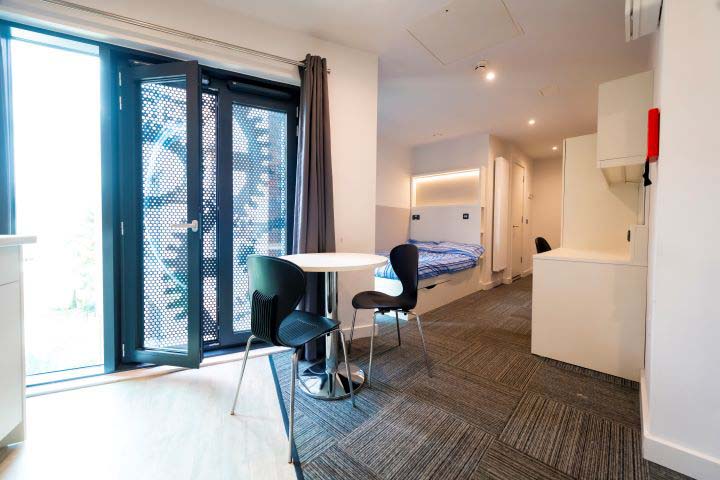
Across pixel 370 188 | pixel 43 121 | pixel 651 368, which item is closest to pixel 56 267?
→ pixel 43 121

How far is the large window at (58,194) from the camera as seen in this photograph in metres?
1.66

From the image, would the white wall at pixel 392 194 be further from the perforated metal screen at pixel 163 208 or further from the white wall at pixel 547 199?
the white wall at pixel 547 199

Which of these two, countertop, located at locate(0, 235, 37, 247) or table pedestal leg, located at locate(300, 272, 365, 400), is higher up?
countertop, located at locate(0, 235, 37, 247)

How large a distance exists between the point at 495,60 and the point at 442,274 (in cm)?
223

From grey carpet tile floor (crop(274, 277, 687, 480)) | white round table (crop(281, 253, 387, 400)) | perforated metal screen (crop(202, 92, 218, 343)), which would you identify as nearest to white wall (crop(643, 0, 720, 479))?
grey carpet tile floor (crop(274, 277, 687, 480))

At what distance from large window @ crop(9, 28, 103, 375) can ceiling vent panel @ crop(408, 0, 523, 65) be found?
7.55 feet

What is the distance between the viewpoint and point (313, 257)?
1.70 metres

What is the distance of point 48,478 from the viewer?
105cm

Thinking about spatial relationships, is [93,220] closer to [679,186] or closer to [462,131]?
[679,186]

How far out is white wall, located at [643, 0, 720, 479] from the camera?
1024 millimetres

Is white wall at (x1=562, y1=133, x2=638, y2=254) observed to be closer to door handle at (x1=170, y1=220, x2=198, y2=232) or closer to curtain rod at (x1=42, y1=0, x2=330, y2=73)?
curtain rod at (x1=42, y1=0, x2=330, y2=73)

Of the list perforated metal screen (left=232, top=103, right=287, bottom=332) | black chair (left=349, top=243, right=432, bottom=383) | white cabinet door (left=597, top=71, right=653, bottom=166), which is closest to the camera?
white cabinet door (left=597, top=71, right=653, bottom=166)

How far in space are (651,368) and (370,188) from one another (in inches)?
79.2

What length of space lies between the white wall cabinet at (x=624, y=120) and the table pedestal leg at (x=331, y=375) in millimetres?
1983
